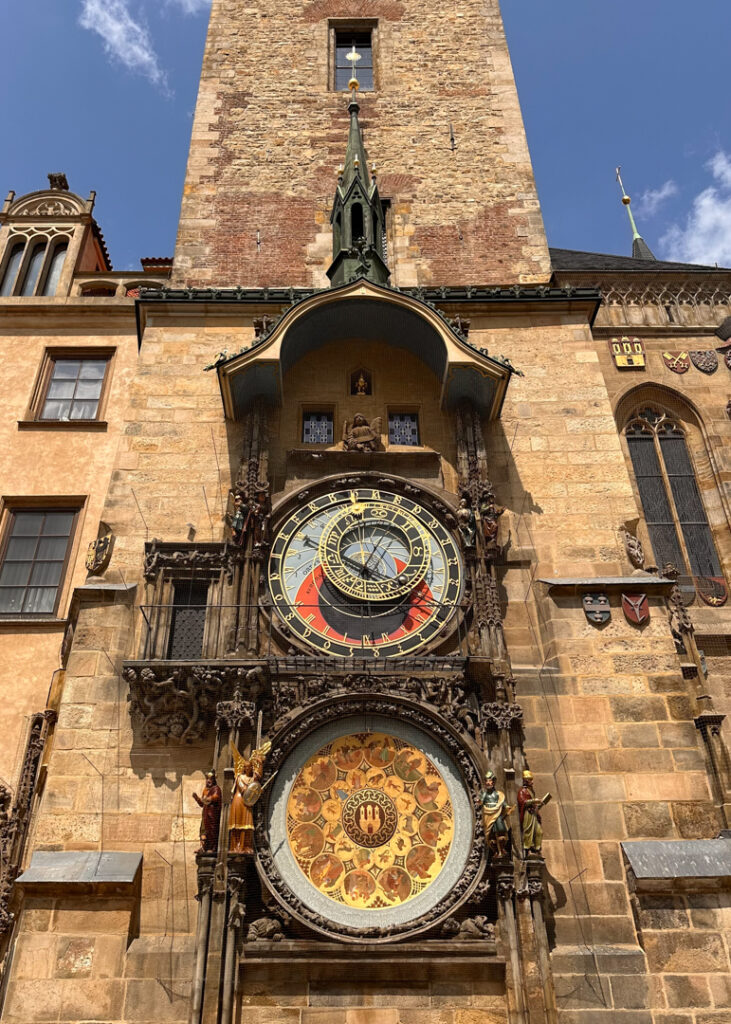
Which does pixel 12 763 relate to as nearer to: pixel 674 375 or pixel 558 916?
pixel 558 916

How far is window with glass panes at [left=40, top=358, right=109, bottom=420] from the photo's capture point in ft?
44.4

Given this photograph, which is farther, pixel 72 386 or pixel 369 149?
pixel 369 149

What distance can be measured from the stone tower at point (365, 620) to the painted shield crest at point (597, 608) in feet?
0.10

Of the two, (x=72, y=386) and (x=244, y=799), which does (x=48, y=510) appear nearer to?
(x=72, y=386)

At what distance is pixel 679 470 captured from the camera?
12641mm

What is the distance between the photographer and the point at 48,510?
40.9 ft

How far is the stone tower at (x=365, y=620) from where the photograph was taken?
753cm

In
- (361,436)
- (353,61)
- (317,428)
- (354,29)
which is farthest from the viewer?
(354,29)

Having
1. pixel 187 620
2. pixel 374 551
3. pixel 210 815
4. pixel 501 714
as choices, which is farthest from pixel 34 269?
pixel 501 714

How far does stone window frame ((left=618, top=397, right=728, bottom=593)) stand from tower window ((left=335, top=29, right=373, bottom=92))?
795 centimetres

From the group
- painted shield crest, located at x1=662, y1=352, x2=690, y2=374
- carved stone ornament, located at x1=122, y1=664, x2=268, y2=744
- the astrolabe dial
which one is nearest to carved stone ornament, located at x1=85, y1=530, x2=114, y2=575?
carved stone ornament, located at x1=122, y1=664, x2=268, y2=744

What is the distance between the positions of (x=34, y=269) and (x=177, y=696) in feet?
31.6

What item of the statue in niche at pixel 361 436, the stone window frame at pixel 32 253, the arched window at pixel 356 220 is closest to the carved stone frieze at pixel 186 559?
the statue in niche at pixel 361 436

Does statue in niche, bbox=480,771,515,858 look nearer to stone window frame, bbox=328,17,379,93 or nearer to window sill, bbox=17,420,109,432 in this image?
window sill, bbox=17,420,109,432
